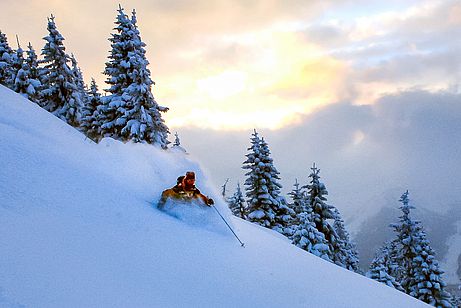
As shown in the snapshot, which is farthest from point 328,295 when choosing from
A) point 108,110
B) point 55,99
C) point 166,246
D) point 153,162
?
point 55,99

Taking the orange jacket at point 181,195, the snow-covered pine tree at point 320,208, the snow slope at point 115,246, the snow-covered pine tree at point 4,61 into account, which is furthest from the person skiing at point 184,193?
the snow-covered pine tree at point 4,61

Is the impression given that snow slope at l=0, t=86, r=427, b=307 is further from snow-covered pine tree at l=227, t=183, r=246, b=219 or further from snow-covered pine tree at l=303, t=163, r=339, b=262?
snow-covered pine tree at l=227, t=183, r=246, b=219

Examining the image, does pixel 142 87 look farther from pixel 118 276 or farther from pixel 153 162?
pixel 118 276

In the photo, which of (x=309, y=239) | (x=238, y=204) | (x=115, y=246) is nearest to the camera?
(x=115, y=246)

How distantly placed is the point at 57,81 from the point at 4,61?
18.6 feet

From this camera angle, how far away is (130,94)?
22.3 meters

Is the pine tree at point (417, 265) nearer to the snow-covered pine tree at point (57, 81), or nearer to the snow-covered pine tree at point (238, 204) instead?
the snow-covered pine tree at point (238, 204)

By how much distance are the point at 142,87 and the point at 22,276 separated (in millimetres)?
20019

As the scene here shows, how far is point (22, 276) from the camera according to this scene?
3.18 meters

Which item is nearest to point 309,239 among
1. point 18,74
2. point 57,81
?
point 57,81

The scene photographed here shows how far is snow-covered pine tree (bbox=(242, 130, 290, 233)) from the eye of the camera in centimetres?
2817

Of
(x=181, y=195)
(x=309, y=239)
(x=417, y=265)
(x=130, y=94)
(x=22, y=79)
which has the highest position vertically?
(x=22, y=79)

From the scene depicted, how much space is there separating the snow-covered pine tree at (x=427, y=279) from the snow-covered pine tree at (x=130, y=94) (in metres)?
21.5

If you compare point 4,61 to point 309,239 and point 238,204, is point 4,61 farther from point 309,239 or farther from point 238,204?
point 309,239
